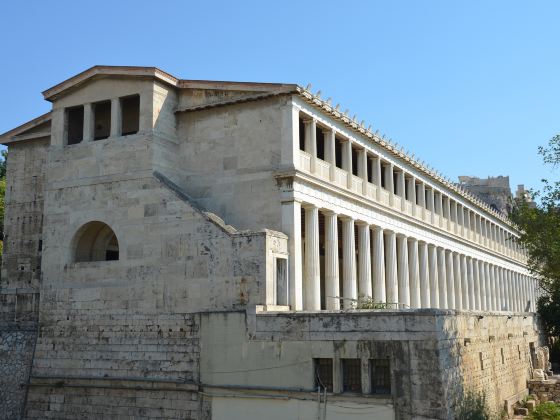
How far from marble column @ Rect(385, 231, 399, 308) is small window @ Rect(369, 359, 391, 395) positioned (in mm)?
14516

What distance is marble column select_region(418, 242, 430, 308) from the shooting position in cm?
4062

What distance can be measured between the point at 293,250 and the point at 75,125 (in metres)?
12.9

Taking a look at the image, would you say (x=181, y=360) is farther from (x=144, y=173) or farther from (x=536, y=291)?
(x=536, y=291)

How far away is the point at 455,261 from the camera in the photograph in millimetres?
49094

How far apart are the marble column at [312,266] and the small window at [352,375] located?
5.50m

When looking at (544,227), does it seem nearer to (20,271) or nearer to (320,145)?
(320,145)

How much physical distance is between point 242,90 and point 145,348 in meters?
11.4

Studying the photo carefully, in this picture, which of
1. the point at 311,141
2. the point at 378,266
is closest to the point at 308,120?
the point at 311,141

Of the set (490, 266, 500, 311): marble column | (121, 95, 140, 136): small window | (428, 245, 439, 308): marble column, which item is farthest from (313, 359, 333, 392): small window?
(490, 266, 500, 311): marble column

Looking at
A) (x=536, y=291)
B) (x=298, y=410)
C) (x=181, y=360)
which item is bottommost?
(x=298, y=410)

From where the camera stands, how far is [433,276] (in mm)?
42938

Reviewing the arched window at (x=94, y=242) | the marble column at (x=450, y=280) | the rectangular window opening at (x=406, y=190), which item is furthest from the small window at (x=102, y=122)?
the marble column at (x=450, y=280)

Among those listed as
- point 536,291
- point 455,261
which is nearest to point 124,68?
point 455,261

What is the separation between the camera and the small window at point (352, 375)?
68.7 feet
